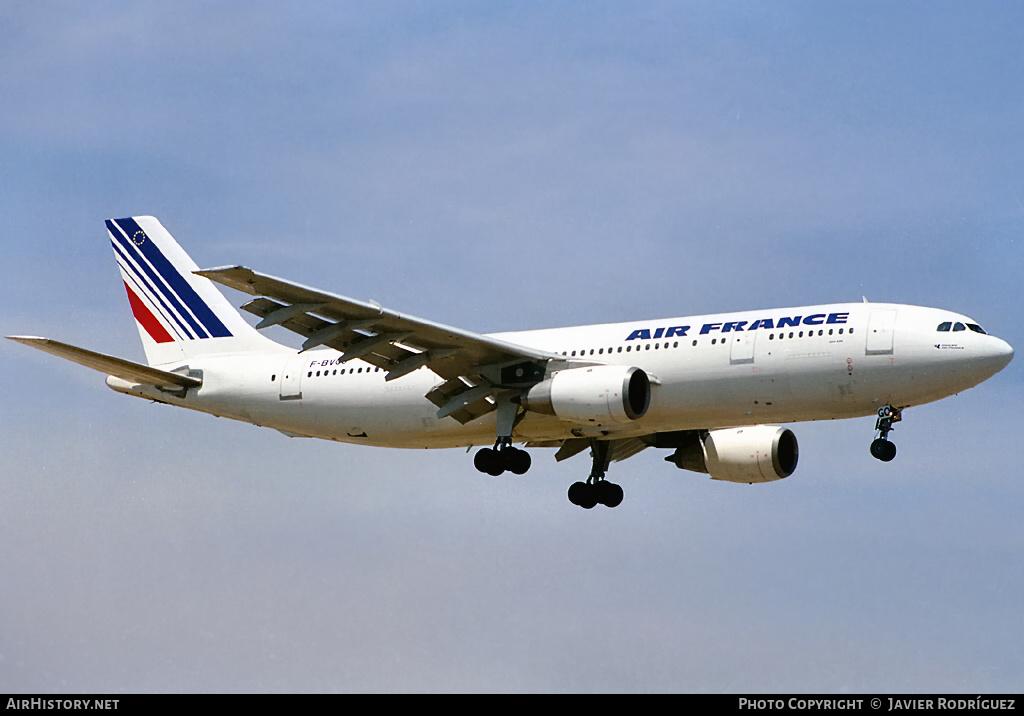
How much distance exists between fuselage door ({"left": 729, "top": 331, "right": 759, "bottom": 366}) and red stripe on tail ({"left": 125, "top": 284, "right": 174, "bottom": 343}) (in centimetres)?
1847

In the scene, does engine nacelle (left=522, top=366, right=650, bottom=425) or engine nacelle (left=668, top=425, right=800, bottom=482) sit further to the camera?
engine nacelle (left=668, top=425, right=800, bottom=482)

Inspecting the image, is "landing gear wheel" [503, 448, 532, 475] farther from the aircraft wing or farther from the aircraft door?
the aircraft door

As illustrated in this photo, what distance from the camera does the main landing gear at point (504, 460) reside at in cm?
4372

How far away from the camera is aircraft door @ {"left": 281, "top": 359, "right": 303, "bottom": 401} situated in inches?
1812

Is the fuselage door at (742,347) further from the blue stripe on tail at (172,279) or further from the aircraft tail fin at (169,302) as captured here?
the blue stripe on tail at (172,279)

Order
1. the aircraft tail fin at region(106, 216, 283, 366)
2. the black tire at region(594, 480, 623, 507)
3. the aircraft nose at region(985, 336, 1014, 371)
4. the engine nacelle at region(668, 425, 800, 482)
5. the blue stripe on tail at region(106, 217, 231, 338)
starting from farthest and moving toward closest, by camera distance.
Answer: the blue stripe on tail at region(106, 217, 231, 338) → the aircraft tail fin at region(106, 216, 283, 366) → the black tire at region(594, 480, 623, 507) → the engine nacelle at region(668, 425, 800, 482) → the aircraft nose at region(985, 336, 1014, 371)

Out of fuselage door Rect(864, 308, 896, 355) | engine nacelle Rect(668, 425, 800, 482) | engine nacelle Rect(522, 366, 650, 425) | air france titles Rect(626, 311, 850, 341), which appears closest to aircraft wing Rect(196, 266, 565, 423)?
engine nacelle Rect(522, 366, 650, 425)

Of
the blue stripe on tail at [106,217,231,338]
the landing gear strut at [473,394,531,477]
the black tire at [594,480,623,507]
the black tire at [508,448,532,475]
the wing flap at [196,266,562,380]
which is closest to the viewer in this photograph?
the wing flap at [196,266,562,380]

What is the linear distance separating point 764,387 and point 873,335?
3.04 meters
